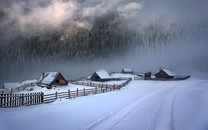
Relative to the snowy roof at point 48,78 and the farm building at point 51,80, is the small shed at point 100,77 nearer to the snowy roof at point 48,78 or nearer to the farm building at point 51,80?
the farm building at point 51,80

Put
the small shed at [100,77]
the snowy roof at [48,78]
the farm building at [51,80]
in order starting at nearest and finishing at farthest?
the farm building at [51,80], the snowy roof at [48,78], the small shed at [100,77]

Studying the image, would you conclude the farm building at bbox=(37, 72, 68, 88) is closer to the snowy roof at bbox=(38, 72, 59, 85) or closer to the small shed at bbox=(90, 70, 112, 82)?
the snowy roof at bbox=(38, 72, 59, 85)

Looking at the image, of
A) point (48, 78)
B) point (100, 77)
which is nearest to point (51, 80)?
point (48, 78)

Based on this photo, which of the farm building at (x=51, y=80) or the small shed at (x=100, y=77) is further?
the small shed at (x=100, y=77)

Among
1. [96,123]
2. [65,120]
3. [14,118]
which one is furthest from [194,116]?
[14,118]

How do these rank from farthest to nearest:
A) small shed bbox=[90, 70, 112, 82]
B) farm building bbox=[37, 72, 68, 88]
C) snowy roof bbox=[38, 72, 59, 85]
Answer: small shed bbox=[90, 70, 112, 82], snowy roof bbox=[38, 72, 59, 85], farm building bbox=[37, 72, 68, 88]

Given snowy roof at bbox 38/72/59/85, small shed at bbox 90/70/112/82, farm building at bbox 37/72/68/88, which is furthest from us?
small shed at bbox 90/70/112/82

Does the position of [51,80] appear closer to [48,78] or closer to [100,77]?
[48,78]

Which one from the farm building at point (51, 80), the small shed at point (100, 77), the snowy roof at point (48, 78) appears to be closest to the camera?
the farm building at point (51, 80)

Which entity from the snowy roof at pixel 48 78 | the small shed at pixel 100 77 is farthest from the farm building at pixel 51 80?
the small shed at pixel 100 77

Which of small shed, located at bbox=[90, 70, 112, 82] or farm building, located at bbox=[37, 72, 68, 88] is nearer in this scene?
farm building, located at bbox=[37, 72, 68, 88]

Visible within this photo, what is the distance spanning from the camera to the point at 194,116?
15102 millimetres

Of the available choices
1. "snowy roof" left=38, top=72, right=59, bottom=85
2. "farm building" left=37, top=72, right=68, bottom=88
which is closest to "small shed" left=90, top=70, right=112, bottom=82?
"farm building" left=37, top=72, right=68, bottom=88

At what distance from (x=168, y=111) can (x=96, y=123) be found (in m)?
7.44
